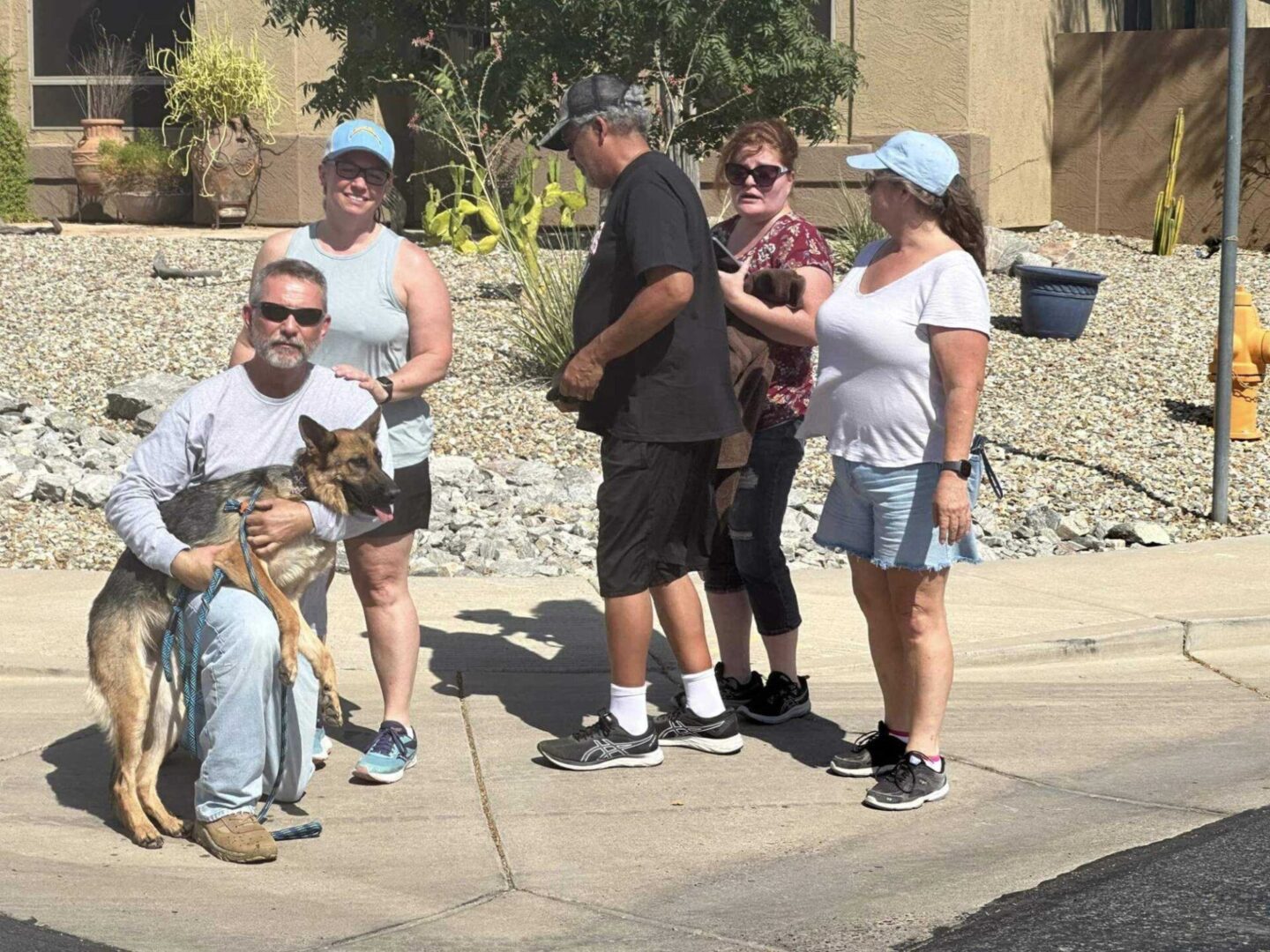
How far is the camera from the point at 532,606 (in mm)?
7676

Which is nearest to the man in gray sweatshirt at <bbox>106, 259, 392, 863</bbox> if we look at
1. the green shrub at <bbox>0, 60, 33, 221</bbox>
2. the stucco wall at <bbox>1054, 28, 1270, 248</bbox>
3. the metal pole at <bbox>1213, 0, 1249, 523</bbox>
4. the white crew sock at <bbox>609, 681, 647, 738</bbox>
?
the white crew sock at <bbox>609, 681, 647, 738</bbox>

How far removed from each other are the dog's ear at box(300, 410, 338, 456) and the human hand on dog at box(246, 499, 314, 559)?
0.16 m

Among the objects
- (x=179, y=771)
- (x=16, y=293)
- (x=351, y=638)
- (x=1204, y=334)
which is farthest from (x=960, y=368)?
(x=16, y=293)

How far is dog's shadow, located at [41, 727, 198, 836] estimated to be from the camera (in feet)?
17.3

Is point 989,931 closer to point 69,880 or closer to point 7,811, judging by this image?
point 69,880

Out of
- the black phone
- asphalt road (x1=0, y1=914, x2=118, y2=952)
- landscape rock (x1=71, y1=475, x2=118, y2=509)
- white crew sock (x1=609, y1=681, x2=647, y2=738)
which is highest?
the black phone

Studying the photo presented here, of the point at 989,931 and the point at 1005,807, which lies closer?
the point at 989,931

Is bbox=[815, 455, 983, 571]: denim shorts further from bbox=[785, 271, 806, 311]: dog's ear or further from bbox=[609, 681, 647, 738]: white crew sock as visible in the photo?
bbox=[609, 681, 647, 738]: white crew sock

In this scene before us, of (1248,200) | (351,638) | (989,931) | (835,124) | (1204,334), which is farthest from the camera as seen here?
(1248,200)

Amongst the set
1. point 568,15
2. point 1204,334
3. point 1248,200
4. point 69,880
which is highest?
point 568,15

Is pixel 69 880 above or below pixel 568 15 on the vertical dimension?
below

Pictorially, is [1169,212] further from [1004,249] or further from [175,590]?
[175,590]

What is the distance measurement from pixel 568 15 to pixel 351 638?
806cm

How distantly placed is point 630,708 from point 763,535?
72cm
